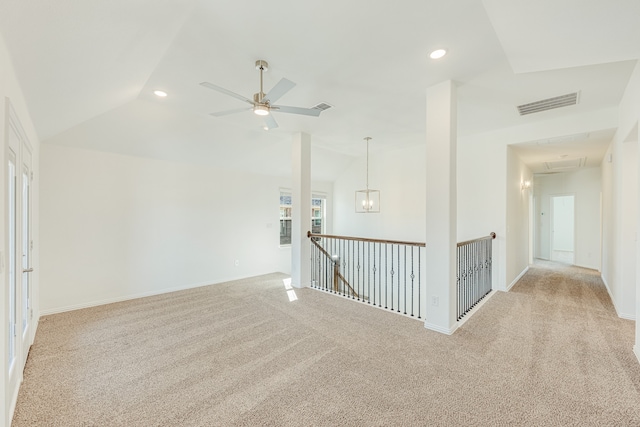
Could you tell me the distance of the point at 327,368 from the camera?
2334 mm

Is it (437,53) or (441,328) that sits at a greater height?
(437,53)

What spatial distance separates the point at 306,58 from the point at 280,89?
49 centimetres

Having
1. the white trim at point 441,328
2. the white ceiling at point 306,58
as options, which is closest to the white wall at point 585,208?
the white ceiling at point 306,58

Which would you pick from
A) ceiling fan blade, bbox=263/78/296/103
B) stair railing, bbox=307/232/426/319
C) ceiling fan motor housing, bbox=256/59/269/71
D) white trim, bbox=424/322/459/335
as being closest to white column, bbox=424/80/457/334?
white trim, bbox=424/322/459/335

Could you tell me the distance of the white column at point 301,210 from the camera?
4.84 meters

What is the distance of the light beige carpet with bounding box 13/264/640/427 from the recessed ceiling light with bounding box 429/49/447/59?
283cm

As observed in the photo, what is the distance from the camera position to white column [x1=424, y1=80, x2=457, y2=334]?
2.99 meters

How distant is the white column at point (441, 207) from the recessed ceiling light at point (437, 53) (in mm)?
549

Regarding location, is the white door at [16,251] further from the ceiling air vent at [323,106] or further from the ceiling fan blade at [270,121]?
the ceiling air vent at [323,106]

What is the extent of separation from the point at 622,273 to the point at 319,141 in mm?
5010

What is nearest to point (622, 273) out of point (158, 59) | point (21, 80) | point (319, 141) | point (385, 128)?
point (385, 128)

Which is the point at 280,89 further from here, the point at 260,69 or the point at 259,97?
the point at 260,69

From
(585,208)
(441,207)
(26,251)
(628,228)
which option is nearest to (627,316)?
(628,228)

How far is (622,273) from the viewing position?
3473 mm
